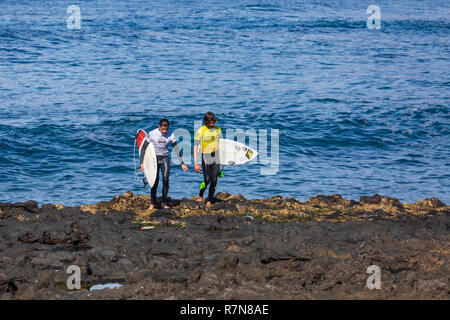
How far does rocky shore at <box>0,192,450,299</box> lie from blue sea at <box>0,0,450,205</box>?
3.90 meters

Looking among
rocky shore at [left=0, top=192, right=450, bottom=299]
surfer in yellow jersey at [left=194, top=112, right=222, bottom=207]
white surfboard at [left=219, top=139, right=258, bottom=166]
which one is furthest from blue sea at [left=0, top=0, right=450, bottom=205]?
rocky shore at [left=0, top=192, right=450, bottom=299]

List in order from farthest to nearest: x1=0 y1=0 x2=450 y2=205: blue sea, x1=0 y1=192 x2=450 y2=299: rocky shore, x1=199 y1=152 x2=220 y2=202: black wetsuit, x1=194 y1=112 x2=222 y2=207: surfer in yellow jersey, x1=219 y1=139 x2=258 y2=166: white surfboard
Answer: x1=0 y1=0 x2=450 y2=205: blue sea → x1=219 y1=139 x2=258 y2=166: white surfboard → x1=199 y1=152 x2=220 y2=202: black wetsuit → x1=194 y1=112 x2=222 y2=207: surfer in yellow jersey → x1=0 y1=192 x2=450 y2=299: rocky shore

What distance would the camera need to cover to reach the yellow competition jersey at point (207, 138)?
39.9ft

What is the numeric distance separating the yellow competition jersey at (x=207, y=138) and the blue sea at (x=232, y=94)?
3940 mm

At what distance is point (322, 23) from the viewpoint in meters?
43.2

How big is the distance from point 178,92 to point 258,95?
11.9 ft

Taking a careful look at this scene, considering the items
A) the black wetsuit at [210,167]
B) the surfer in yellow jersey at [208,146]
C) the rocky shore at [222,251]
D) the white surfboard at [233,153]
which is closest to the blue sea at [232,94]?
the white surfboard at [233,153]

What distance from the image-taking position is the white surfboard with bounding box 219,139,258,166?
46.7 ft

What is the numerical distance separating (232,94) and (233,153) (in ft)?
44.1

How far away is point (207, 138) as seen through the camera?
40.0ft

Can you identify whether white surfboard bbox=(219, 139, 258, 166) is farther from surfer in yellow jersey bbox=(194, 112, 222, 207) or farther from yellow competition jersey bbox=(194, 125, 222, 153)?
yellow competition jersey bbox=(194, 125, 222, 153)

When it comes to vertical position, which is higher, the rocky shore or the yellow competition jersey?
the yellow competition jersey

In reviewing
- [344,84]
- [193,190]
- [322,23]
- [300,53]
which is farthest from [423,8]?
[193,190]

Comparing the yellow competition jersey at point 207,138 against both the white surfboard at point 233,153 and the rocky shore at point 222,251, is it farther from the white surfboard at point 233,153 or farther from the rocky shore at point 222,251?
the white surfboard at point 233,153
